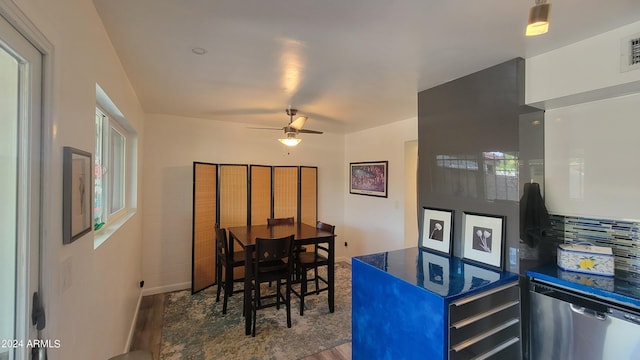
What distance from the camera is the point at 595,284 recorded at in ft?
5.45

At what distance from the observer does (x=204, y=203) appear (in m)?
3.77

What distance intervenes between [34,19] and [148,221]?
3.34 m

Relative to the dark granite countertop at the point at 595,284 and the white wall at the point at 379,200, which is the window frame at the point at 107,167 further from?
the white wall at the point at 379,200

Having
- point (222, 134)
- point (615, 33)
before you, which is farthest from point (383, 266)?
point (222, 134)

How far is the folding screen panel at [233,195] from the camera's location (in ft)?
13.1

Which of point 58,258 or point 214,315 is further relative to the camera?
point 214,315

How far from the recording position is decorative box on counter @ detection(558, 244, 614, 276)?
1.79m

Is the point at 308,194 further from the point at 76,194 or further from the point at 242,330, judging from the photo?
the point at 76,194

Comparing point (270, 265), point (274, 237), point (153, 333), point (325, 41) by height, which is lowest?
point (153, 333)

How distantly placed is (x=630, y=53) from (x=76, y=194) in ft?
9.43

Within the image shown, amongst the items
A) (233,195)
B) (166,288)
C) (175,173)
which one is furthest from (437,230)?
(166,288)

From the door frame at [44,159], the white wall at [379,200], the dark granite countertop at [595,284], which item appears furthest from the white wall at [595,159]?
the door frame at [44,159]

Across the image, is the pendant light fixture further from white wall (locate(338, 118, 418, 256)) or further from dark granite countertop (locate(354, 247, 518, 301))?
white wall (locate(338, 118, 418, 256))

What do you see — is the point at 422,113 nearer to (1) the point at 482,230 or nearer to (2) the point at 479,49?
(2) the point at 479,49
